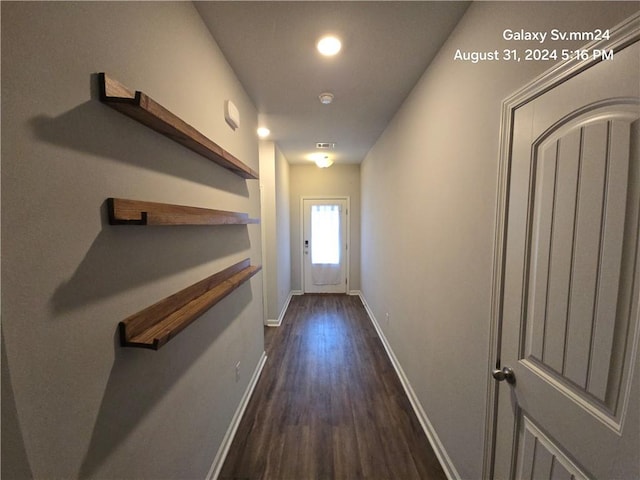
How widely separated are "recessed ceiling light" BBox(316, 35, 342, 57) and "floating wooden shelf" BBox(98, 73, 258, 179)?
96 cm

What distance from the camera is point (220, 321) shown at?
161 cm

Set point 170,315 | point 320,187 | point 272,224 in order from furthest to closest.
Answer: point 320,187
point 272,224
point 170,315

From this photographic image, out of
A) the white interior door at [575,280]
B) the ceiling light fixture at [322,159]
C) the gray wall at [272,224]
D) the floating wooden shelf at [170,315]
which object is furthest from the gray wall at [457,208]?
the gray wall at [272,224]

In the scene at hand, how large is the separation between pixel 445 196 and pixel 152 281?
1.64m

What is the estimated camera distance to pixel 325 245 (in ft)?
17.0

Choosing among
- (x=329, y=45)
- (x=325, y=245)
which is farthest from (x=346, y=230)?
(x=329, y=45)

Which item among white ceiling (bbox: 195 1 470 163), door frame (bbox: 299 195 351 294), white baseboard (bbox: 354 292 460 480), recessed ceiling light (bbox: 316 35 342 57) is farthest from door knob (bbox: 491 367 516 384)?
door frame (bbox: 299 195 351 294)

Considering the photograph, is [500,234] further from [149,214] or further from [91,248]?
[91,248]

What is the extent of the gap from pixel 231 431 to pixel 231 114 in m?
2.24

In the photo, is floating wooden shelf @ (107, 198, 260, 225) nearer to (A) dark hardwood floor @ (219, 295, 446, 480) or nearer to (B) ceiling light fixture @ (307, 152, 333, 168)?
(A) dark hardwood floor @ (219, 295, 446, 480)

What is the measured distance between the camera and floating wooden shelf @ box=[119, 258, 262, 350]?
2.68 feet

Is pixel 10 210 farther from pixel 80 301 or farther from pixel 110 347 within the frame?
pixel 110 347

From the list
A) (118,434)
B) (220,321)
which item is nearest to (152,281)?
(118,434)

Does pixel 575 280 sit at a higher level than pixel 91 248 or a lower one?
lower
